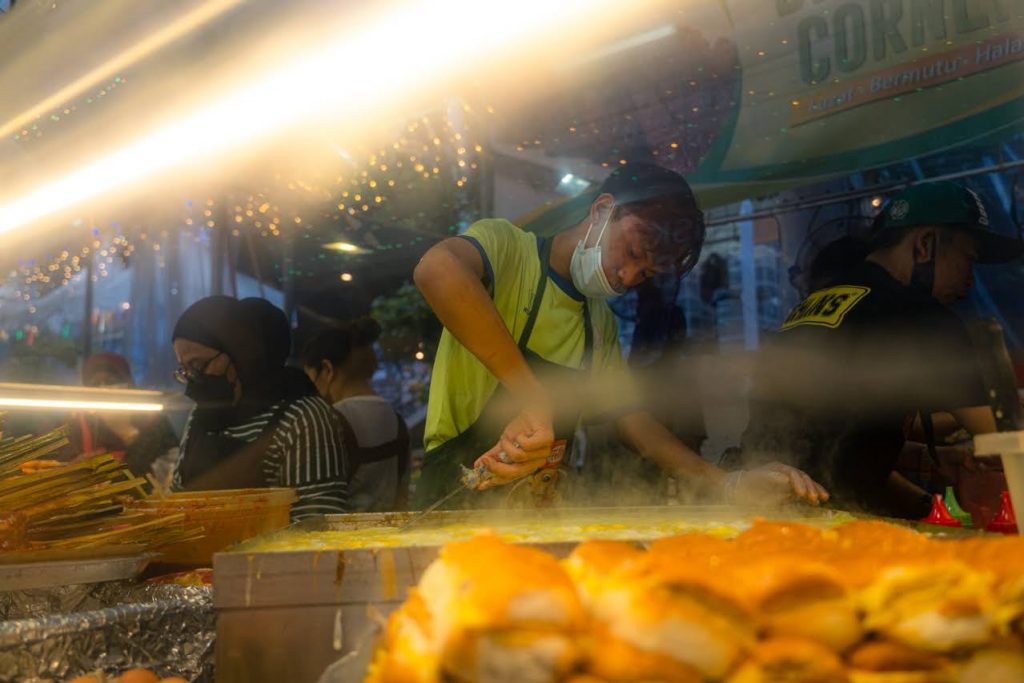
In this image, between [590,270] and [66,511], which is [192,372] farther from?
[590,270]

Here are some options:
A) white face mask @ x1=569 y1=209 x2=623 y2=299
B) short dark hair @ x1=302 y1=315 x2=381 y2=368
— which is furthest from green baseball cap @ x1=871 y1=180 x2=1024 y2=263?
short dark hair @ x1=302 y1=315 x2=381 y2=368

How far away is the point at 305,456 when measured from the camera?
2977mm

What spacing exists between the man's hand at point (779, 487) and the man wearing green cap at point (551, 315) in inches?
6.2

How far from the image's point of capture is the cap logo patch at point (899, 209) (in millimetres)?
3123

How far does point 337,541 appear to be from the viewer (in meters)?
1.47

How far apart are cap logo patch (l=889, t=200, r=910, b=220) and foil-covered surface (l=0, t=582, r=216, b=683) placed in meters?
3.16

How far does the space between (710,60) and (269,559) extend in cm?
408

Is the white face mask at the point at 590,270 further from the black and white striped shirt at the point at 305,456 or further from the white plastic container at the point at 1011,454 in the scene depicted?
the white plastic container at the point at 1011,454

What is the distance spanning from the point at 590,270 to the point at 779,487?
1.09m

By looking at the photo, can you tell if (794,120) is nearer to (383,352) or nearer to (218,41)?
(218,41)

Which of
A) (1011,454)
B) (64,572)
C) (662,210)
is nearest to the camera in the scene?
(1011,454)

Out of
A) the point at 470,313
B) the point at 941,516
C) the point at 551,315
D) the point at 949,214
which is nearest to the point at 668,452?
the point at 551,315

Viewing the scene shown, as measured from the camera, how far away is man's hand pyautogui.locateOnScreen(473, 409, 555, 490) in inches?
77.7

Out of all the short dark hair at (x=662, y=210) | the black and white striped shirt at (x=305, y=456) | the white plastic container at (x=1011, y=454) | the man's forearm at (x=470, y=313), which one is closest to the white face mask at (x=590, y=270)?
the short dark hair at (x=662, y=210)
